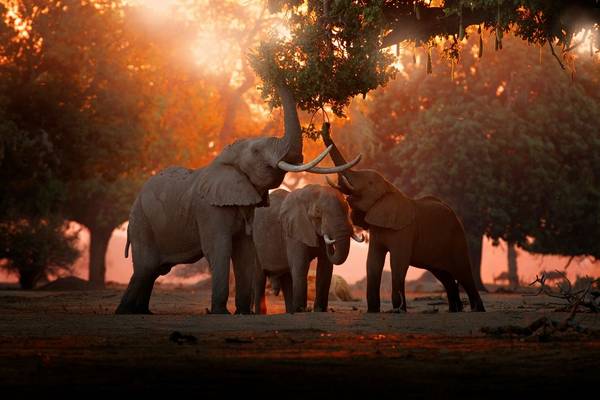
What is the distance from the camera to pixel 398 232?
19594 millimetres

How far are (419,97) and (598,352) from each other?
3447 cm

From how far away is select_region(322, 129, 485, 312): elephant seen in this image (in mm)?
19500

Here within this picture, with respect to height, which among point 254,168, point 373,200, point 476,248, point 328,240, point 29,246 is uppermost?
point 29,246

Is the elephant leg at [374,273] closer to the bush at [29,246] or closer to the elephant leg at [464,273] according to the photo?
the elephant leg at [464,273]

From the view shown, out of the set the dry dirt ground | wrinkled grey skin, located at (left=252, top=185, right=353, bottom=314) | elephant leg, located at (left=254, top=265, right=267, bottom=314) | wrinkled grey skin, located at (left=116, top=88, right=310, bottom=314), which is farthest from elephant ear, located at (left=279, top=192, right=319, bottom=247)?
the dry dirt ground

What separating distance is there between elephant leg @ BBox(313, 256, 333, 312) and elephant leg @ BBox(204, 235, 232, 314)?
8.17 ft

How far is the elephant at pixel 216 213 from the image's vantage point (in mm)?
18469

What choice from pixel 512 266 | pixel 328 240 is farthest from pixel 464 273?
pixel 512 266

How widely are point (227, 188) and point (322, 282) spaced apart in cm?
289

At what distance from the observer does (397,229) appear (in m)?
19.5

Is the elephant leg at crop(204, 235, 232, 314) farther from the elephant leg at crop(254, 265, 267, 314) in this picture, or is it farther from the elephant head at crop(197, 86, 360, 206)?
the elephant leg at crop(254, 265, 267, 314)

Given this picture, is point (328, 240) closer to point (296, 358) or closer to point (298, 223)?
point (298, 223)

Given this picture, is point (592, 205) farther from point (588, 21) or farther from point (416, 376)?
point (416, 376)

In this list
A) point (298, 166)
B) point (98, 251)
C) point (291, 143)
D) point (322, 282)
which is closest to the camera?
point (298, 166)
